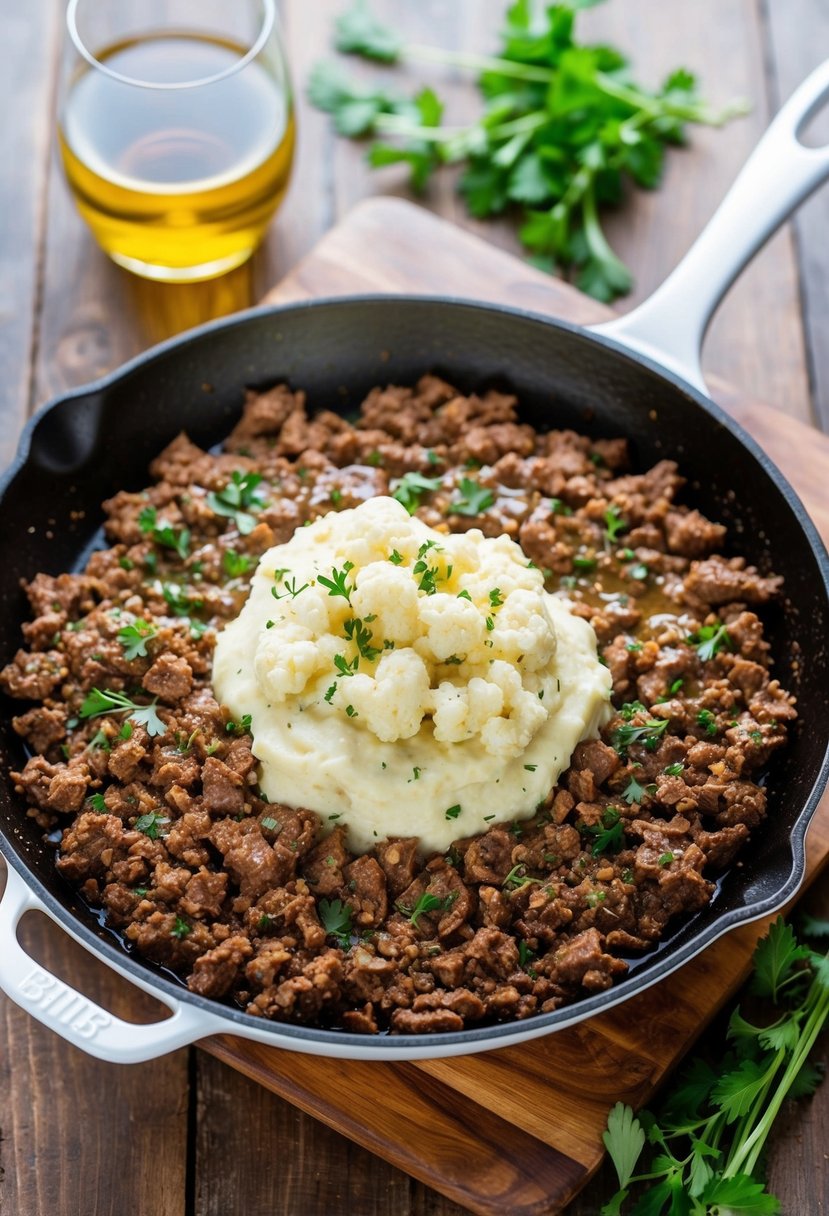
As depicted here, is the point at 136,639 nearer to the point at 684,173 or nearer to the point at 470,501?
the point at 470,501

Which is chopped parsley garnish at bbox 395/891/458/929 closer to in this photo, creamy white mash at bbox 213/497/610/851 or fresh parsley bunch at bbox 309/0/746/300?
creamy white mash at bbox 213/497/610/851

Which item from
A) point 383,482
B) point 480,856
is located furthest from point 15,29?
point 480,856

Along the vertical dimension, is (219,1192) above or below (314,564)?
below

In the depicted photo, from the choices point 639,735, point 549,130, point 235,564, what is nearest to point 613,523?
point 639,735

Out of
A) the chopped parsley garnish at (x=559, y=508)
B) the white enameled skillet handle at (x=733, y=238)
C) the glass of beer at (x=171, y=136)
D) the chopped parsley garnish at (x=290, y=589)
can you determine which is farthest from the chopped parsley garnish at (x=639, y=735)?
the glass of beer at (x=171, y=136)

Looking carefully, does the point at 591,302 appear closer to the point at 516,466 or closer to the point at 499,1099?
the point at 516,466

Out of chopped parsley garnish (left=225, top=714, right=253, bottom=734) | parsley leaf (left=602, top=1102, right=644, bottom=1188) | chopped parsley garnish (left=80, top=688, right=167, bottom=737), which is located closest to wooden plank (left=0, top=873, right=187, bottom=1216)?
chopped parsley garnish (left=80, top=688, right=167, bottom=737)
